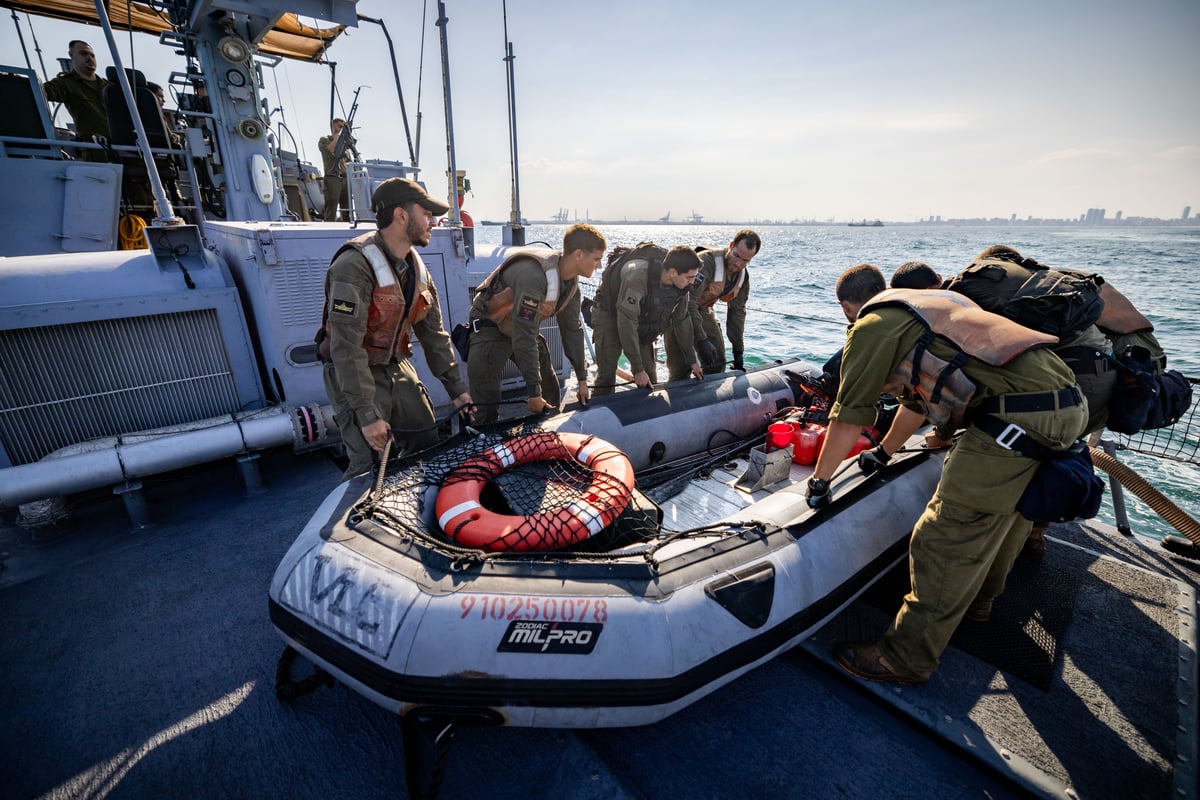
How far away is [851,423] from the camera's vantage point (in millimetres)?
1933

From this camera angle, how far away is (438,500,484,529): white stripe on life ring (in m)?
2.09

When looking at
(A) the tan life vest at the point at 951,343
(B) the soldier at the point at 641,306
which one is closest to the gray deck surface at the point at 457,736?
(A) the tan life vest at the point at 951,343

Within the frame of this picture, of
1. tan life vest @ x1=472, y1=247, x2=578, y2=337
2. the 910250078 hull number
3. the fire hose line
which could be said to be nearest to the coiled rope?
tan life vest @ x1=472, y1=247, x2=578, y2=337

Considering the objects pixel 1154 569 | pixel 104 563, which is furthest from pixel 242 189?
pixel 1154 569

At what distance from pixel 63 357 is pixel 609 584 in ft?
12.0

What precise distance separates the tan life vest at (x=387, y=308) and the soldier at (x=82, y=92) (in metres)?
6.01

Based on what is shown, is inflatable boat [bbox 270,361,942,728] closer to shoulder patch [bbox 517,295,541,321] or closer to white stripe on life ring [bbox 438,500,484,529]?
white stripe on life ring [bbox 438,500,484,529]

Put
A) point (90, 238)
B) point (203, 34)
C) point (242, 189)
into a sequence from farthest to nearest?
point (242, 189)
point (203, 34)
point (90, 238)

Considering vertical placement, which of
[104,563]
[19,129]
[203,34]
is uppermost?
[203,34]

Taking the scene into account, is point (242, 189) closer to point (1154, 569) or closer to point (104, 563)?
point (104, 563)

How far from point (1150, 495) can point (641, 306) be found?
336 centimetres

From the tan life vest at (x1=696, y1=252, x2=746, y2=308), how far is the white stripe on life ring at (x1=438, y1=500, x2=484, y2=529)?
9.83 ft

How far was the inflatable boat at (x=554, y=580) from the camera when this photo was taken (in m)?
1.64

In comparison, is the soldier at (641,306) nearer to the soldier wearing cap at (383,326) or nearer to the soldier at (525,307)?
the soldier at (525,307)
